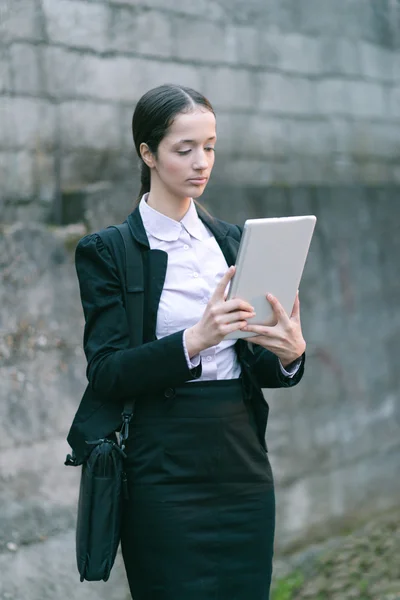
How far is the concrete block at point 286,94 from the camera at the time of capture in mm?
4578

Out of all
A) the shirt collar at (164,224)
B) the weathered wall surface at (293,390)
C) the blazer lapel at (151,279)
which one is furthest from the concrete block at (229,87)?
the blazer lapel at (151,279)

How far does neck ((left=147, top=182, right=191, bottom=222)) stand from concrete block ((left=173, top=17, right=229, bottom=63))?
1825 mm

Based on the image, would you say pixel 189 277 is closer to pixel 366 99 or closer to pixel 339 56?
pixel 339 56

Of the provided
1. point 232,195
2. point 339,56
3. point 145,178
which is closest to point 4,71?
point 232,195

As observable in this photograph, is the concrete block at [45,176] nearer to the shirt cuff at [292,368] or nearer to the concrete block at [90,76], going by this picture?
the concrete block at [90,76]

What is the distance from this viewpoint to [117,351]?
236cm

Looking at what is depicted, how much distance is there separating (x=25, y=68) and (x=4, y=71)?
91mm

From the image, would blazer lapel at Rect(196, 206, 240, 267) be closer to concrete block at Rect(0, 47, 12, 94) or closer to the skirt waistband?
the skirt waistband

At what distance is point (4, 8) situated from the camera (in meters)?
3.62

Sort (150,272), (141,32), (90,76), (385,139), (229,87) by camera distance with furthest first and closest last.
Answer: (385,139), (229,87), (141,32), (90,76), (150,272)

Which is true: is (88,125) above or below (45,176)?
above

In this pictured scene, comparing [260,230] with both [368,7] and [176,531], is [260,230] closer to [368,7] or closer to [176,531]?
[176,531]

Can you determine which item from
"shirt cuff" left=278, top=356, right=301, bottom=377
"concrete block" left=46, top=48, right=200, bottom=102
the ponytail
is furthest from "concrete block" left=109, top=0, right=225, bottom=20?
"shirt cuff" left=278, top=356, right=301, bottom=377

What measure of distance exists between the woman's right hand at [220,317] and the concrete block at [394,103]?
3.23m
